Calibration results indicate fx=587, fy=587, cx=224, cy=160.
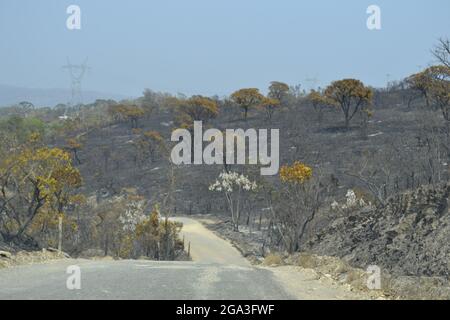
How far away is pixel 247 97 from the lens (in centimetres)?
8494

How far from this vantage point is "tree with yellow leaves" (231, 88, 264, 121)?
84.5 metres

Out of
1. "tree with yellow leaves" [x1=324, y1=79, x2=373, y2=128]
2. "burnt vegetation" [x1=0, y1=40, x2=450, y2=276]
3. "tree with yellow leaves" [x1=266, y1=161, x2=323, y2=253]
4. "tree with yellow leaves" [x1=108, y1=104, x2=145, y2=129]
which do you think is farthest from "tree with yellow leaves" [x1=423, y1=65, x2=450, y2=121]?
"tree with yellow leaves" [x1=108, y1=104, x2=145, y2=129]

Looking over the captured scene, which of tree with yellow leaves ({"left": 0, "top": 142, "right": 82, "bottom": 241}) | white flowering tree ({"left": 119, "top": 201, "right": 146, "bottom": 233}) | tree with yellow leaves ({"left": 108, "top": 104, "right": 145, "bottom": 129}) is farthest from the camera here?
tree with yellow leaves ({"left": 108, "top": 104, "right": 145, "bottom": 129})

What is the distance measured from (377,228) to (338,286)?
246 inches

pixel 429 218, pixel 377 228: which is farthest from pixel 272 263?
pixel 429 218

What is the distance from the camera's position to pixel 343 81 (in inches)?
2825

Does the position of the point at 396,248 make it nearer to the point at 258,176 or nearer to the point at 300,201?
the point at 300,201

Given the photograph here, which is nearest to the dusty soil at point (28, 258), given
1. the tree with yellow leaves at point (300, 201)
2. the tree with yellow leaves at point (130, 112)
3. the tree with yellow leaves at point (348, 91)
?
the tree with yellow leaves at point (300, 201)

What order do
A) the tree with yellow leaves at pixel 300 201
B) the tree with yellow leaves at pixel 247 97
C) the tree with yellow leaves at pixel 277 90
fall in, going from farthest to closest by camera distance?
the tree with yellow leaves at pixel 277 90
the tree with yellow leaves at pixel 247 97
the tree with yellow leaves at pixel 300 201

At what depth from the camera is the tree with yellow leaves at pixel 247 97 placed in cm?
8450

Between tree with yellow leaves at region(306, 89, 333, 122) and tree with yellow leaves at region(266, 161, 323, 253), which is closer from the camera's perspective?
tree with yellow leaves at region(266, 161, 323, 253)

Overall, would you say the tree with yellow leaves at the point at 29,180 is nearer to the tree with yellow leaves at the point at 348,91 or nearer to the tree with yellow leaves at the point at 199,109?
the tree with yellow leaves at the point at 348,91

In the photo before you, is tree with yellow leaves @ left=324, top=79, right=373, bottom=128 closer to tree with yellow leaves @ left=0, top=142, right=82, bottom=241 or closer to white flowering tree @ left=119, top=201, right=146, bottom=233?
white flowering tree @ left=119, top=201, right=146, bottom=233
